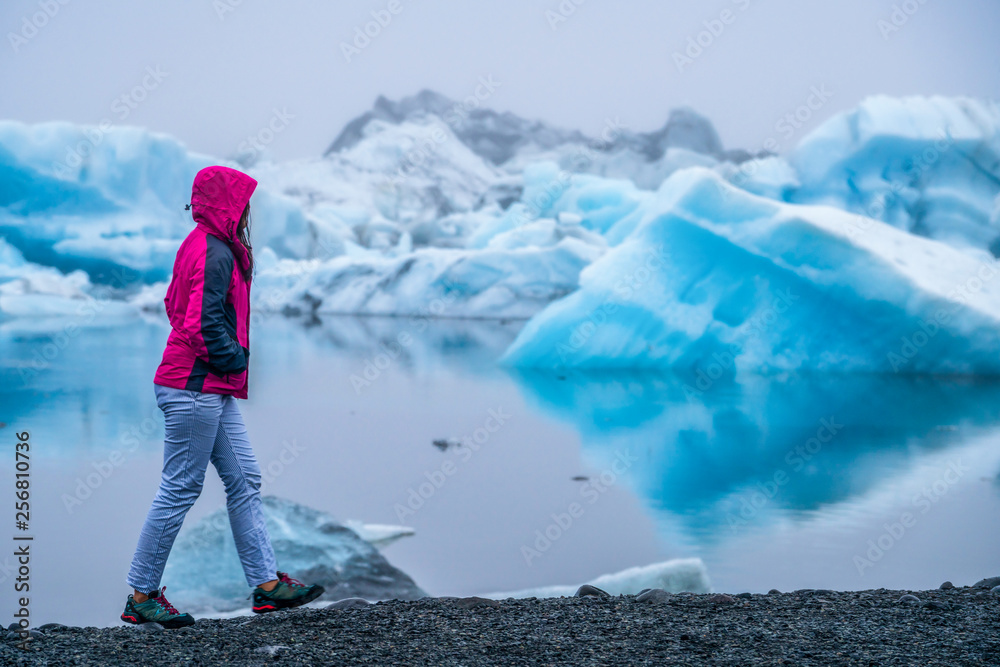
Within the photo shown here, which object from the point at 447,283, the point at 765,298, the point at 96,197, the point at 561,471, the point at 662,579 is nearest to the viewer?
the point at 662,579

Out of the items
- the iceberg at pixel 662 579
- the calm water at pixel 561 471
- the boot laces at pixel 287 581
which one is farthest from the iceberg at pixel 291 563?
the boot laces at pixel 287 581

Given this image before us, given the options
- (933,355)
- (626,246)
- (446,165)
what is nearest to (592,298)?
(626,246)

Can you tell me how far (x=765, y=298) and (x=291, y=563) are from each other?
20.2 ft

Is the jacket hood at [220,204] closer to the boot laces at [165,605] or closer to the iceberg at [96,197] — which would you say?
the boot laces at [165,605]

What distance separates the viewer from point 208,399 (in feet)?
5.24

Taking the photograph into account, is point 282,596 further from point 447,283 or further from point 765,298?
point 447,283

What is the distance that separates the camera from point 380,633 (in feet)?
5.05

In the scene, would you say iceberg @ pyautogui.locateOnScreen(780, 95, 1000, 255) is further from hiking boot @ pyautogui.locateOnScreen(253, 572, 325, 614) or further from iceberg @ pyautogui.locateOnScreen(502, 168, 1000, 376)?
hiking boot @ pyautogui.locateOnScreen(253, 572, 325, 614)

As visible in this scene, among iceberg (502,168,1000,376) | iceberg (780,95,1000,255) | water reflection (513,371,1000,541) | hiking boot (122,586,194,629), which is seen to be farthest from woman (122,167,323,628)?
iceberg (780,95,1000,255)

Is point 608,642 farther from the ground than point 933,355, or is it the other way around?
point 933,355

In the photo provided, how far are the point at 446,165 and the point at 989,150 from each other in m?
18.1

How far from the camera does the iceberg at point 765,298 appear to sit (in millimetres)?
6973

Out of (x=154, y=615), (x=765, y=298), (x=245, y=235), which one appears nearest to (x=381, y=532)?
(x=154, y=615)

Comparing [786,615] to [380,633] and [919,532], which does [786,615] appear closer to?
[380,633]
